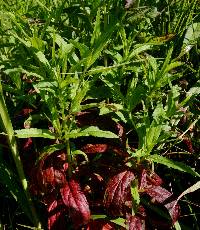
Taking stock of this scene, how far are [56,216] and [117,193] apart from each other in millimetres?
271

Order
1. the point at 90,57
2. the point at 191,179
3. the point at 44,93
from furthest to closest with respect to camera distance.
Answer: the point at 191,179 < the point at 44,93 < the point at 90,57

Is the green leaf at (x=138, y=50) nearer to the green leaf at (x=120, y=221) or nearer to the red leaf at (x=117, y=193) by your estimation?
the red leaf at (x=117, y=193)

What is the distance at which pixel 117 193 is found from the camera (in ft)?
4.71

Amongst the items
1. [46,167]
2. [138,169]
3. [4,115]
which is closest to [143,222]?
[138,169]

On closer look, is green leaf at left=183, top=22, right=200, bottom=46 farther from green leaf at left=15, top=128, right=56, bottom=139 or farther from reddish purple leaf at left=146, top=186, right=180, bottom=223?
green leaf at left=15, top=128, right=56, bottom=139

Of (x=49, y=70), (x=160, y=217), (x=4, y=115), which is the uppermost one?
(x=49, y=70)

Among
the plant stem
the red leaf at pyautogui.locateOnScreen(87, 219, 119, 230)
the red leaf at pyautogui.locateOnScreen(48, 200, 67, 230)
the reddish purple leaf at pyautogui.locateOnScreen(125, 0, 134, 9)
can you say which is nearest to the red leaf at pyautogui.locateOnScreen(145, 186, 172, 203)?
the red leaf at pyautogui.locateOnScreen(87, 219, 119, 230)

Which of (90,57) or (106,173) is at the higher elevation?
(90,57)

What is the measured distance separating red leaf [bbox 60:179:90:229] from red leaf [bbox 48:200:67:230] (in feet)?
0.21

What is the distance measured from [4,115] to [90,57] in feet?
1.24

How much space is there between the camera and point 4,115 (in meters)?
1.41

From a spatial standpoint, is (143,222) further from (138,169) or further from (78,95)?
(78,95)

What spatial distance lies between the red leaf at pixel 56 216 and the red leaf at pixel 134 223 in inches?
10.2

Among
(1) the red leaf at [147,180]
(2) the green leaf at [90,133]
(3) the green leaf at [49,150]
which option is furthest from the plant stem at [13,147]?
(1) the red leaf at [147,180]
